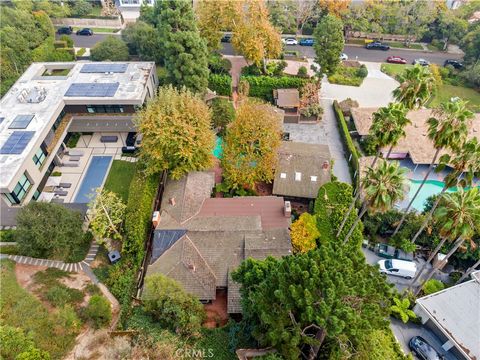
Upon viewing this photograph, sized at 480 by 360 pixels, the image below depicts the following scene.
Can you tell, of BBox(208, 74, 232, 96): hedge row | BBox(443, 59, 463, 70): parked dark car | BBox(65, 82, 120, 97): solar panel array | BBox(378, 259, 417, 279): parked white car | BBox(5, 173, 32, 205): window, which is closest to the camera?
BBox(378, 259, 417, 279): parked white car

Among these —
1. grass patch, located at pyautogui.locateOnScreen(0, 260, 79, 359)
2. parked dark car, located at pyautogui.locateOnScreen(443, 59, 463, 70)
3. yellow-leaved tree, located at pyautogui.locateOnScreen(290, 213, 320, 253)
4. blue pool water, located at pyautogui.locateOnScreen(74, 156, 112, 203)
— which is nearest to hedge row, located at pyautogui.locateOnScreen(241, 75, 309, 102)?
blue pool water, located at pyautogui.locateOnScreen(74, 156, 112, 203)

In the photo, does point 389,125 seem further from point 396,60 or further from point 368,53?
point 368,53

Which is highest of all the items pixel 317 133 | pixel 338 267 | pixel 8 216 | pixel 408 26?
pixel 408 26

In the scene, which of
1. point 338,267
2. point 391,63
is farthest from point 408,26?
point 338,267

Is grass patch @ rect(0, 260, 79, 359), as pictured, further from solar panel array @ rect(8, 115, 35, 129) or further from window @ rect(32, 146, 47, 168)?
solar panel array @ rect(8, 115, 35, 129)

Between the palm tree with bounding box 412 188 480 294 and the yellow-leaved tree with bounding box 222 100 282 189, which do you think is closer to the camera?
the palm tree with bounding box 412 188 480 294

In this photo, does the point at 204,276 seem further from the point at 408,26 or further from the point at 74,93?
the point at 408,26

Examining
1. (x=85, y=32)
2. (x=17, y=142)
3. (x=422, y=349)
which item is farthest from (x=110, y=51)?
(x=422, y=349)
